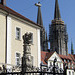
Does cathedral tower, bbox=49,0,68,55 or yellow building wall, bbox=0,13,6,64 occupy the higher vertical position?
cathedral tower, bbox=49,0,68,55

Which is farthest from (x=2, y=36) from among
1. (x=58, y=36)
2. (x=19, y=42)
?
(x=58, y=36)

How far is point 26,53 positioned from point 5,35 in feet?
27.1

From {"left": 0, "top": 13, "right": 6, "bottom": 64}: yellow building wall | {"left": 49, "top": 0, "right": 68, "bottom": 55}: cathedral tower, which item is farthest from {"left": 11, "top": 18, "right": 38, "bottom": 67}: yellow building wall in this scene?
{"left": 49, "top": 0, "right": 68, "bottom": 55}: cathedral tower

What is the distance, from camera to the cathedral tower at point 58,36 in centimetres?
10631

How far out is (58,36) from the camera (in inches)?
4237

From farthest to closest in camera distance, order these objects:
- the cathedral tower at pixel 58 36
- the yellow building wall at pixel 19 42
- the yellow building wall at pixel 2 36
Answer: the cathedral tower at pixel 58 36 → the yellow building wall at pixel 19 42 → the yellow building wall at pixel 2 36

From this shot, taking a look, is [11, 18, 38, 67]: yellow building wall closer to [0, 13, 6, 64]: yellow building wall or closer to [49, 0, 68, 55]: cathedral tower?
[0, 13, 6, 64]: yellow building wall

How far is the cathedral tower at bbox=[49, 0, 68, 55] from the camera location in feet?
349

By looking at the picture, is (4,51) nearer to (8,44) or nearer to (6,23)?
(8,44)

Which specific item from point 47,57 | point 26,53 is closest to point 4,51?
point 26,53

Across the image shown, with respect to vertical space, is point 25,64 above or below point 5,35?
below

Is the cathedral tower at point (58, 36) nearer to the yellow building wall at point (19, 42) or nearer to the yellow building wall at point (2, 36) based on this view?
the yellow building wall at point (19, 42)

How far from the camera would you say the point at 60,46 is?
106 meters

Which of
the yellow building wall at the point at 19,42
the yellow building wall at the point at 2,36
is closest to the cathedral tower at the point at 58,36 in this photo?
the yellow building wall at the point at 19,42
